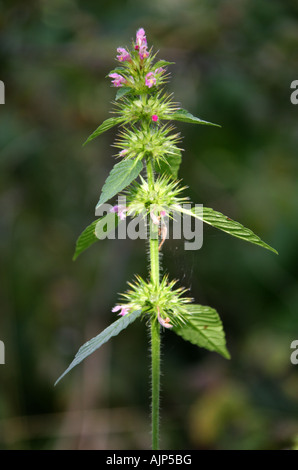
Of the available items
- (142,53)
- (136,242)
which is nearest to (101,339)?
(142,53)

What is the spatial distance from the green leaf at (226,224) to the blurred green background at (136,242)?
75.5 inches

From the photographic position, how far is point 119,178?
3.46ft

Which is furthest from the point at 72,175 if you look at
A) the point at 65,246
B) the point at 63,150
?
the point at 65,246

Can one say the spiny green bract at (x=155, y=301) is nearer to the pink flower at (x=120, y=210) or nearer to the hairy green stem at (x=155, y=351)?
the hairy green stem at (x=155, y=351)

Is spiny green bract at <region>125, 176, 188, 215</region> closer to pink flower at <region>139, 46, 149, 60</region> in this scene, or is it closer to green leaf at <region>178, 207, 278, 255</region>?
green leaf at <region>178, 207, 278, 255</region>

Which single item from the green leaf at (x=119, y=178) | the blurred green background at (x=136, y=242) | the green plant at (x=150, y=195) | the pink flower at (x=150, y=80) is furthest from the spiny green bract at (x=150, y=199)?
the blurred green background at (x=136, y=242)

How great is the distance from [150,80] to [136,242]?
110 inches

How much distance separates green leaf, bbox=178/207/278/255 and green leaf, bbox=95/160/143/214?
163mm

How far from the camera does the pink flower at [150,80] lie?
43.8 inches

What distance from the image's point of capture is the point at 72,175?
13.1ft

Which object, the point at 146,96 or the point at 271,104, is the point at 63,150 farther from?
the point at 146,96

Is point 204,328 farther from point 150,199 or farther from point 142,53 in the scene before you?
point 142,53

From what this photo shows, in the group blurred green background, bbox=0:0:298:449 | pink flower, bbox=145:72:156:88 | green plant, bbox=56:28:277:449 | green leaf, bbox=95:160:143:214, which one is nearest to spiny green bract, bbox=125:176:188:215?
green plant, bbox=56:28:277:449

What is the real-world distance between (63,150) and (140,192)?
2.85 metres
